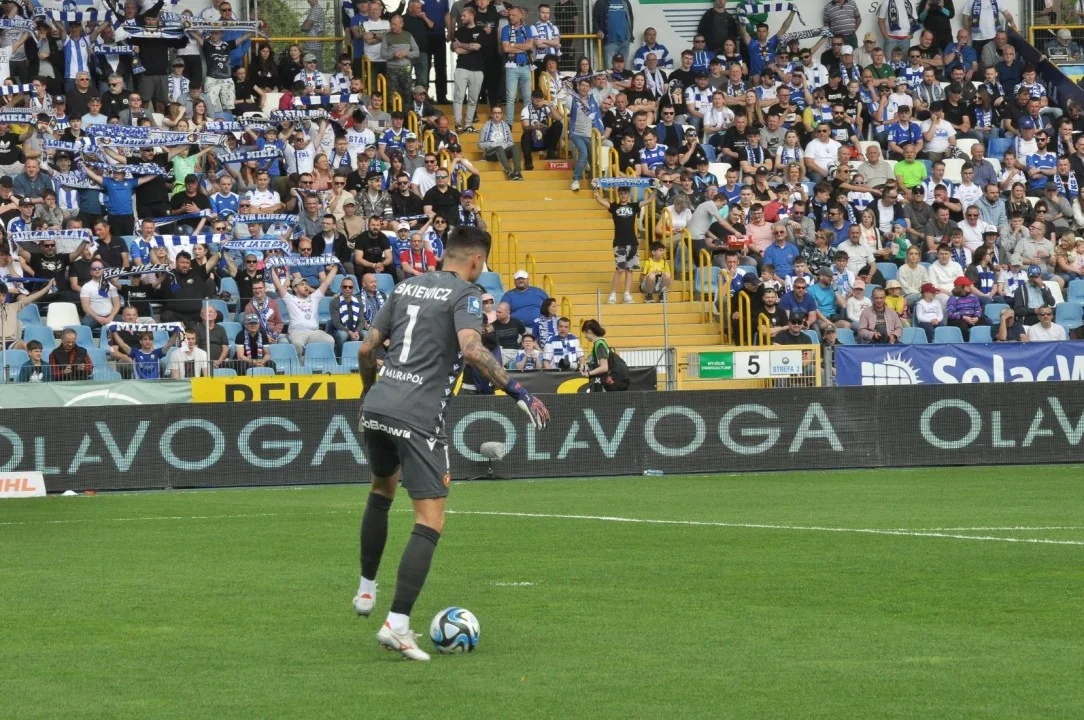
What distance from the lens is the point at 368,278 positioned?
25172mm

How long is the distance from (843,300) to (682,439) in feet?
18.9

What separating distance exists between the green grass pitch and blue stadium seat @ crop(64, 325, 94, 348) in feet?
22.1

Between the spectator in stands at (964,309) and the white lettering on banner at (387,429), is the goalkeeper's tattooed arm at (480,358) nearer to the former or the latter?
the white lettering on banner at (387,429)

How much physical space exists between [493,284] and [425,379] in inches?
738

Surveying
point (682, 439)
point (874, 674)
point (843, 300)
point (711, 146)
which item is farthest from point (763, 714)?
point (711, 146)

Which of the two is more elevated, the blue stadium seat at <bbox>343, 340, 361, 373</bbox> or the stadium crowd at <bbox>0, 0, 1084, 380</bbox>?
the stadium crowd at <bbox>0, 0, 1084, 380</bbox>

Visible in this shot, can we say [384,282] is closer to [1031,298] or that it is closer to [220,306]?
[220,306]

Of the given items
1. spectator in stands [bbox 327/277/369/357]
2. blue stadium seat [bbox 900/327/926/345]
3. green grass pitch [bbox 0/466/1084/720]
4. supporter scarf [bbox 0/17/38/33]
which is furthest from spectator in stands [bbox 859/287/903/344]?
supporter scarf [bbox 0/17/38/33]

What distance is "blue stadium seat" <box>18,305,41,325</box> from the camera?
79.2ft

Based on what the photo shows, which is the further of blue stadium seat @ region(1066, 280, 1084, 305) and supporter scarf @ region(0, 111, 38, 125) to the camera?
blue stadium seat @ region(1066, 280, 1084, 305)

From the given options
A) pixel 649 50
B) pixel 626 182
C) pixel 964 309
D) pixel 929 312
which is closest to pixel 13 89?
pixel 626 182

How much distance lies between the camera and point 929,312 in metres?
27.4

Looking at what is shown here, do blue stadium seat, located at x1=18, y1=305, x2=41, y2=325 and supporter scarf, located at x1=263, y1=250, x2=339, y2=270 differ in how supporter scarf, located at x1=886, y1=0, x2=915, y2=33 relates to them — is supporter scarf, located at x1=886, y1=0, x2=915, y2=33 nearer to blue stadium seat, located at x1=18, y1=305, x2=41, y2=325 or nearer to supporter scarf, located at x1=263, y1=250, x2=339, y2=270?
supporter scarf, located at x1=263, y1=250, x2=339, y2=270

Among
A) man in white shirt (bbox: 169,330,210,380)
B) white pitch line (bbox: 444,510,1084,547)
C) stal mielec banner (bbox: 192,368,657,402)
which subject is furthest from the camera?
man in white shirt (bbox: 169,330,210,380)
